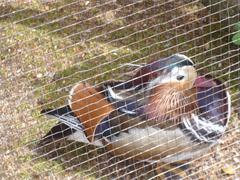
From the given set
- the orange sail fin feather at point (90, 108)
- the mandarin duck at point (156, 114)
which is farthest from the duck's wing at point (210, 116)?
the orange sail fin feather at point (90, 108)

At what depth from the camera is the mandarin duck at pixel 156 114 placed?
8.18 ft

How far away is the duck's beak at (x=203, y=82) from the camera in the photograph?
2589 millimetres

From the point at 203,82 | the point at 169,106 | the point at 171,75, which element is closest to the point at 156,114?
the point at 169,106

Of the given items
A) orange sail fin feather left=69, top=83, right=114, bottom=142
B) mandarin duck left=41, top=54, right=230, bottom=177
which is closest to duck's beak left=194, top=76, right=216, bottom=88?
mandarin duck left=41, top=54, right=230, bottom=177

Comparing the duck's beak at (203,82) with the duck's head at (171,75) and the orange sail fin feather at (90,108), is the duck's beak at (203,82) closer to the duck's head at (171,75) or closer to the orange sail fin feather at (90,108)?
the duck's head at (171,75)

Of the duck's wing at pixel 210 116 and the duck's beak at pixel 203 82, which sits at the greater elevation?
the duck's beak at pixel 203 82

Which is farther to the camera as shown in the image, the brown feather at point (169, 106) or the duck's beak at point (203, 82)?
the duck's beak at point (203, 82)

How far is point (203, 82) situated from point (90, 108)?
0.52 metres

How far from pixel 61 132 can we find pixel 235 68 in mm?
1020

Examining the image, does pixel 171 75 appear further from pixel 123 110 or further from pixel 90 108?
pixel 90 108

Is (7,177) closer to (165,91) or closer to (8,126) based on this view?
(8,126)

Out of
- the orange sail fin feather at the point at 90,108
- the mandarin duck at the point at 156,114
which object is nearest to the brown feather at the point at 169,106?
the mandarin duck at the point at 156,114

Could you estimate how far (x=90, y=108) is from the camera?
257 cm

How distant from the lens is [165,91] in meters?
2.51
